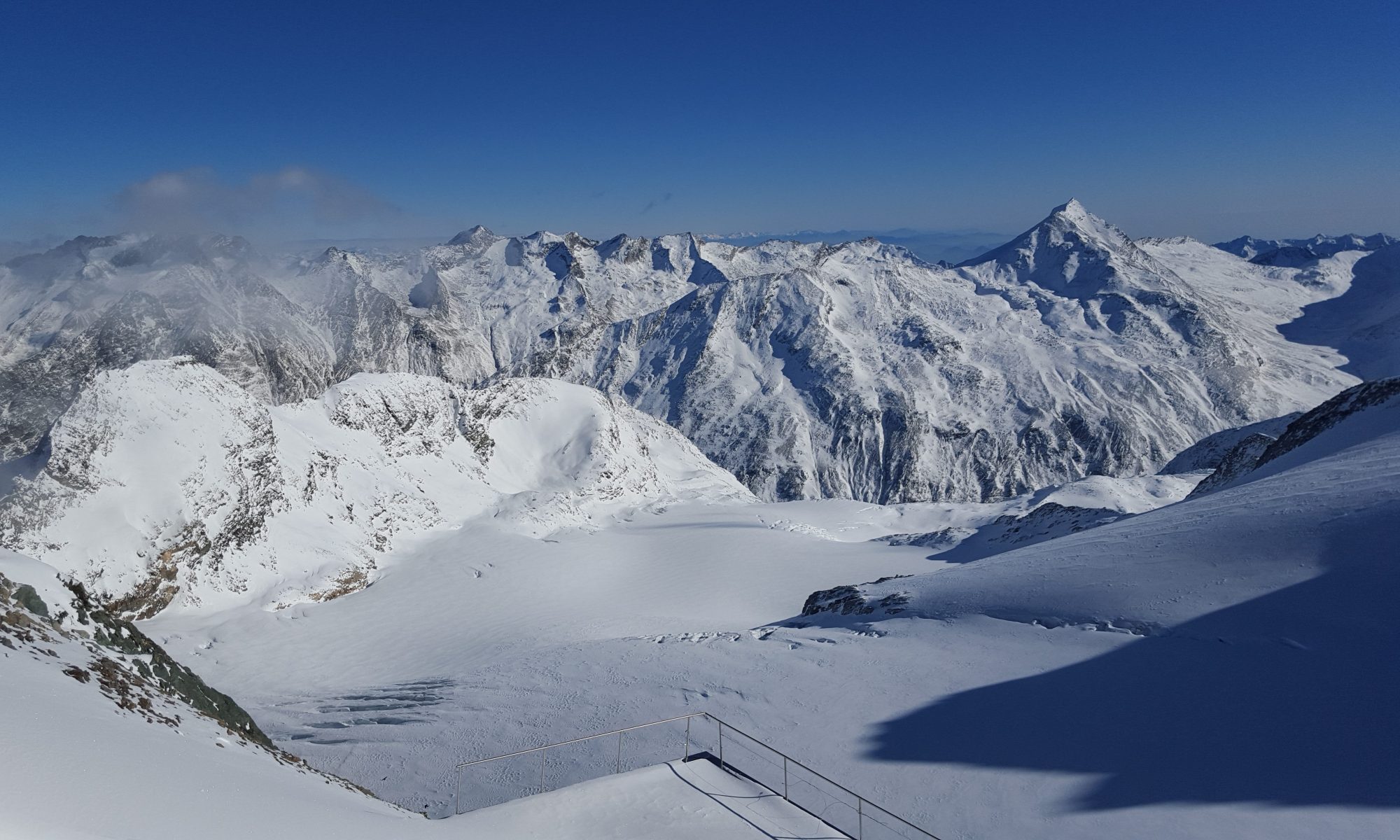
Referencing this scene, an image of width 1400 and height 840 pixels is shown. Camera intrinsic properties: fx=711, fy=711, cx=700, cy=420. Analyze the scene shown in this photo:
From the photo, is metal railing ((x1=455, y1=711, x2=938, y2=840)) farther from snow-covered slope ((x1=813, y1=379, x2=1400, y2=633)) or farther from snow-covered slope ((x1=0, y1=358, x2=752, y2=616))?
snow-covered slope ((x1=0, y1=358, x2=752, y2=616))

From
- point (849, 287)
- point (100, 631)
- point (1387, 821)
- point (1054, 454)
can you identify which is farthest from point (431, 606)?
point (849, 287)

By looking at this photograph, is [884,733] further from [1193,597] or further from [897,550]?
[897,550]

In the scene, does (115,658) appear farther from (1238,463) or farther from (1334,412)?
(1238,463)

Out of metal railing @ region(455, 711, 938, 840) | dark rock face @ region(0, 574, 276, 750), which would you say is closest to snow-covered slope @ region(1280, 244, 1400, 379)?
metal railing @ region(455, 711, 938, 840)

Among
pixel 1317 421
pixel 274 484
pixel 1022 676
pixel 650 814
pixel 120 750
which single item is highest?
pixel 1317 421

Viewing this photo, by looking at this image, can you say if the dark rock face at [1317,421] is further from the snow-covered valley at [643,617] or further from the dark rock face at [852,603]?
the dark rock face at [852,603]

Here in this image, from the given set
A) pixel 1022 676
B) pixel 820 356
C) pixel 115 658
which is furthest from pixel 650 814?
pixel 820 356

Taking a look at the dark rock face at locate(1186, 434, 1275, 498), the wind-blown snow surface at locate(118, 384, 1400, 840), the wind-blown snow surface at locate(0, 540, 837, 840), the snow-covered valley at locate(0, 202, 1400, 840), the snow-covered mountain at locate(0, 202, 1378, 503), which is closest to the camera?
the wind-blown snow surface at locate(0, 540, 837, 840)
